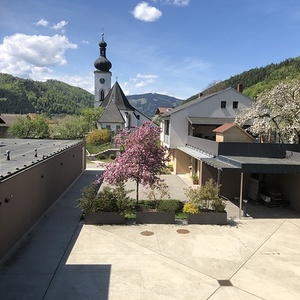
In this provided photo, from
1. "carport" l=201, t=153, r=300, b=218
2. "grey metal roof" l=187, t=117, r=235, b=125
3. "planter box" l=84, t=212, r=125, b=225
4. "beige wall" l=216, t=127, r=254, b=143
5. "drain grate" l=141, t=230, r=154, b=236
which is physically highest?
"grey metal roof" l=187, t=117, r=235, b=125

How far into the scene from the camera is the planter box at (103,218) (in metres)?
13.0

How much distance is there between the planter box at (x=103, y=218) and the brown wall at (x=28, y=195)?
2314 millimetres

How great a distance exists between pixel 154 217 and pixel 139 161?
2771 mm

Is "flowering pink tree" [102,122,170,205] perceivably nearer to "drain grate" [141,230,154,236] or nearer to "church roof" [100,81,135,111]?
"drain grate" [141,230,154,236]

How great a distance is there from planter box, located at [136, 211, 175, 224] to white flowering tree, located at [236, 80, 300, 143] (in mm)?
10157

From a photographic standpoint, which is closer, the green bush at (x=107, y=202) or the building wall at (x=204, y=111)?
the green bush at (x=107, y=202)

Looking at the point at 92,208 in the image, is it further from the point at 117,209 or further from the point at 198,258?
the point at 198,258

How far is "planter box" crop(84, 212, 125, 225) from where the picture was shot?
1296 cm

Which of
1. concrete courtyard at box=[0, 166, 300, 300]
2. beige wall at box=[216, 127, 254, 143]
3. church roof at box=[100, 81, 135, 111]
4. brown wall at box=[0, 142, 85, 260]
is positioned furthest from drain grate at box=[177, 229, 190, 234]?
church roof at box=[100, 81, 135, 111]

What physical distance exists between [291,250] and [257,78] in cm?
9962

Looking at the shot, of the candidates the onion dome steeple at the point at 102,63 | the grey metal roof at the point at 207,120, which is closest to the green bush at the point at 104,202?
the grey metal roof at the point at 207,120

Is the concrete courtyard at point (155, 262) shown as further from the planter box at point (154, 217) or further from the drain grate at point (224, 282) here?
the planter box at point (154, 217)

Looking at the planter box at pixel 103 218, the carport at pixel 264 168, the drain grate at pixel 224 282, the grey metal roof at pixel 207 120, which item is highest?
the grey metal roof at pixel 207 120

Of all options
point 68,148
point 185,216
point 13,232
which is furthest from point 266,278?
point 68,148
